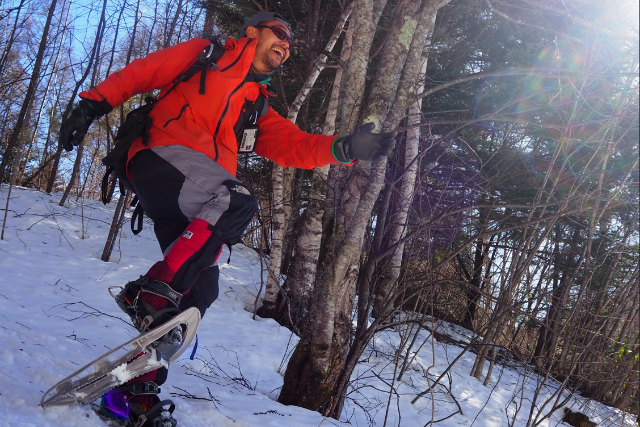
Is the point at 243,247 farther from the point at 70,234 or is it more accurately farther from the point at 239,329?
the point at 239,329

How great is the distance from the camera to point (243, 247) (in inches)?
392

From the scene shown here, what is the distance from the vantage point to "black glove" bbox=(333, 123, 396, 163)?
1.83 metres

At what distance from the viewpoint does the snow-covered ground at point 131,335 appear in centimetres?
186

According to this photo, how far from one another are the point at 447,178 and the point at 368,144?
4.79 metres

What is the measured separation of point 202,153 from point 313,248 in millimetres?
3499

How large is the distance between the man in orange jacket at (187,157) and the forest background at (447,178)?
33.6 inches

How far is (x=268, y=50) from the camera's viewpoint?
2023 millimetres

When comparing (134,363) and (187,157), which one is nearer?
(134,363)

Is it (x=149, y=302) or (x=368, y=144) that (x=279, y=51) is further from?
(x=149, y=302)

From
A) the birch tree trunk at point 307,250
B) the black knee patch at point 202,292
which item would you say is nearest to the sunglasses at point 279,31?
the black knee patch at point 202,292

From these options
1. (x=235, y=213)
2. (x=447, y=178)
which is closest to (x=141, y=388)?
(x=235, y=213)

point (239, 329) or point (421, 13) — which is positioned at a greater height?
point (421, 13)

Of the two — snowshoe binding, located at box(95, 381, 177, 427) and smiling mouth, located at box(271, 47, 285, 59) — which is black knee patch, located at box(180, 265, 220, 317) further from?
smiling mouth, located at box(271, 47, 285, 59)

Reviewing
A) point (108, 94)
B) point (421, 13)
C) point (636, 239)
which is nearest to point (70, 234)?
point (108, 94)
